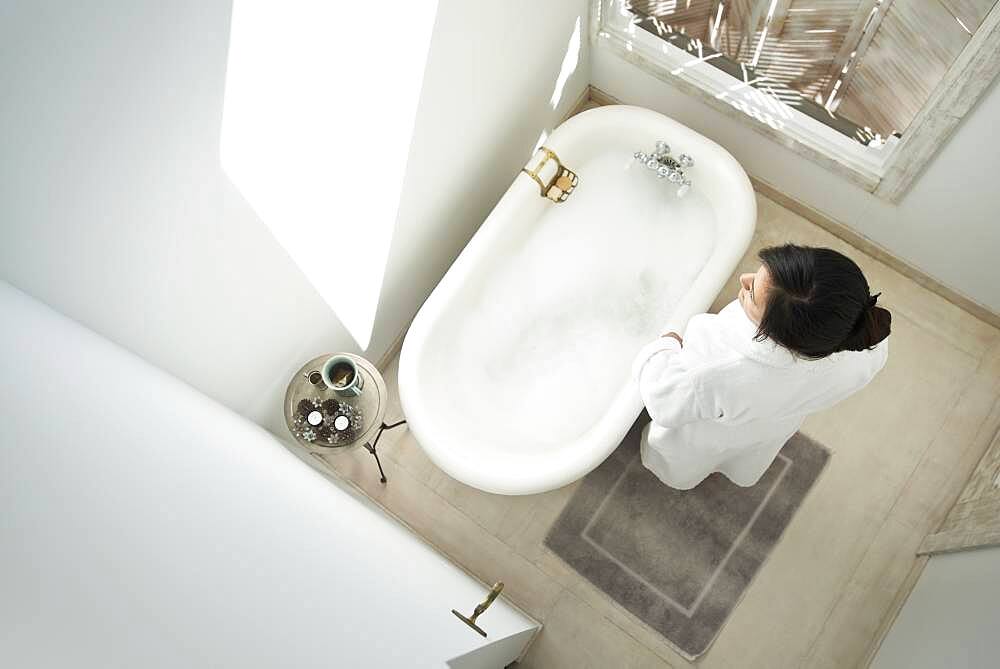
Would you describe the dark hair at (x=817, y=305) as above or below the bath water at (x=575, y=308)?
above

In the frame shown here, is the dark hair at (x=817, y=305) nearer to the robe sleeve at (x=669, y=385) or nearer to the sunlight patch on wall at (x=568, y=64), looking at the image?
the robe sleeve at (x=669, y=385)

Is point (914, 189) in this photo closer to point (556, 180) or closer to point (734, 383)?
point (556, 180)

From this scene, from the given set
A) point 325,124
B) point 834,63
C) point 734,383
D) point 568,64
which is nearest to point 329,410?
point 325,124

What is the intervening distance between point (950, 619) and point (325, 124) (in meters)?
1.90

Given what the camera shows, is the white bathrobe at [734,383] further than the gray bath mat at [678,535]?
No

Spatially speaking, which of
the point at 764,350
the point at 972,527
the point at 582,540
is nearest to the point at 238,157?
the point at 764,350

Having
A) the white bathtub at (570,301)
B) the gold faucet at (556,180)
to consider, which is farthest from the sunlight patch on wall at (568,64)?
the gold faucet at (556,180)

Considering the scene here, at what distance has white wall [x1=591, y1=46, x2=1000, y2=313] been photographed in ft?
7.24

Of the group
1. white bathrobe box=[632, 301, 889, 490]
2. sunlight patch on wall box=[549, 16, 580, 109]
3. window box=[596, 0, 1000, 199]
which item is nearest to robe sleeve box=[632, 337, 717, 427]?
white bathrobe box=[632, 301, 889, 490]

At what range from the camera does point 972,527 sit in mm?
2135

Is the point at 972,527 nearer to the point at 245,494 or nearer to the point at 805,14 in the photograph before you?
the point at 805,14

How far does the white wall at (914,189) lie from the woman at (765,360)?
0.86m

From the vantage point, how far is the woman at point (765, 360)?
138cm

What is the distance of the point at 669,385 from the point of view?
69.0 inches
